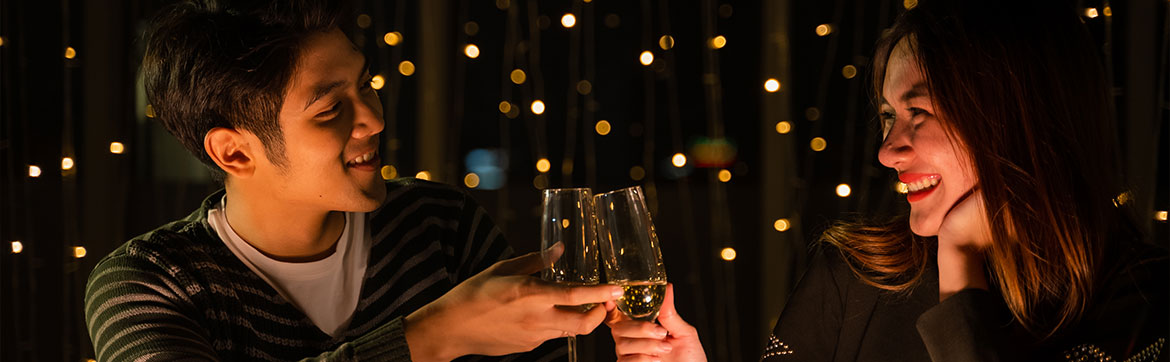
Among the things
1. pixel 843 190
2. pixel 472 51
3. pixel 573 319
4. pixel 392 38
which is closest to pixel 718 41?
pixel 843 190

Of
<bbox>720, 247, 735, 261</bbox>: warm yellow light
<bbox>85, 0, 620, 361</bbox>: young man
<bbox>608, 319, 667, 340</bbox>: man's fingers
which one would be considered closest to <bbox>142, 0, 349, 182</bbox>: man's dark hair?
<bbox>85, 0, 620, 361</bbox>: young man

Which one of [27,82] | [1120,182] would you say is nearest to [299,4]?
[1120,182]

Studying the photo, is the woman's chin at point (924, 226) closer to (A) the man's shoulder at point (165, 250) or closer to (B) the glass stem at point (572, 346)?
(B) the glass stem at point (572, 346)

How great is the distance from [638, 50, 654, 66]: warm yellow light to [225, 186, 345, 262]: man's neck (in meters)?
1.81

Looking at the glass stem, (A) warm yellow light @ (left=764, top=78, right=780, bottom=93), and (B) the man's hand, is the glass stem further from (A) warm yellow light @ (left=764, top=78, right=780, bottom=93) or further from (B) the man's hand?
(A) warm yellow light @ (left=764, top=78, right=780, bottom=93)

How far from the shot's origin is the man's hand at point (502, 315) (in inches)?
48.3

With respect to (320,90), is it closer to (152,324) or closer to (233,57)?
(233,57)

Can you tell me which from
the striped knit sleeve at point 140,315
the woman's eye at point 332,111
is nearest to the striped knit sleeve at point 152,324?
the striped knit sleeve at point 140,315

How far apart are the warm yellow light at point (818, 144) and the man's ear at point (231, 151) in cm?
225

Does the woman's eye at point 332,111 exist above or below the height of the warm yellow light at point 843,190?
above

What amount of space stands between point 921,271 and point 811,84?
182cm

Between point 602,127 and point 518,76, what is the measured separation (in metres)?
0.38

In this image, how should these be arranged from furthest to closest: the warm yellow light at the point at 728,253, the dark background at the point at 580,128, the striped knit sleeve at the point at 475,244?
the warm yellow light at the point at 728,253 → the dark background at the point at 580,128 → the striped knit sleeve at the point at 475,244

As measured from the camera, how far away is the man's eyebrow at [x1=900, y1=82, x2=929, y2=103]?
4.69 ft
